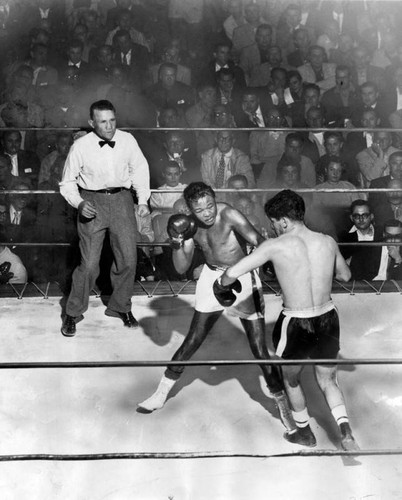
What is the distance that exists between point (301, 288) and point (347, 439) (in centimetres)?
70

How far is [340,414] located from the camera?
3783 millimetres

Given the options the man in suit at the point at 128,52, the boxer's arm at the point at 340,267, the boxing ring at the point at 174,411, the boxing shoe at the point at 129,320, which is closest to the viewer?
the boxing ring at the point at 174,411

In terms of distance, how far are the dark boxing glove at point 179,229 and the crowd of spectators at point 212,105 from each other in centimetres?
89

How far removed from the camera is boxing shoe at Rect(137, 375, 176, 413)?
164 inches

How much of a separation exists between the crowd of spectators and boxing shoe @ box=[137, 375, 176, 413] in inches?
50.3

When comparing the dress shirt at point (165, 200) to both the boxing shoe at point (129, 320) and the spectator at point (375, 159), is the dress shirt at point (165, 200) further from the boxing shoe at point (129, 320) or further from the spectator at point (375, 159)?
the spectator at point (375, 159)

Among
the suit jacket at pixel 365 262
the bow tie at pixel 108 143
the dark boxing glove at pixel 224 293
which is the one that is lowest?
the suit jacket at pixel 365 262

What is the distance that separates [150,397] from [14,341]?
96 centimetres

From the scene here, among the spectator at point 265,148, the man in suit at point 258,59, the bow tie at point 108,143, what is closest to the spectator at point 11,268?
the bow tie at point 108,143

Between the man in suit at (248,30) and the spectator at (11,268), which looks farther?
the man in suit at (248,30)

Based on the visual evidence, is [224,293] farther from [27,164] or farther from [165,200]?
[27,164]

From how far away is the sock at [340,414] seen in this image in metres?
3.76

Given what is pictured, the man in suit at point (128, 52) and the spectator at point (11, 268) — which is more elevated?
the man in suit at point (128, 52)

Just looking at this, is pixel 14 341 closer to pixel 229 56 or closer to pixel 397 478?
pixel 397 478
